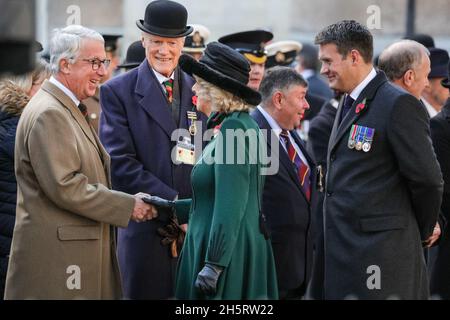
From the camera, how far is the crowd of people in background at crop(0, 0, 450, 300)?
196 inches

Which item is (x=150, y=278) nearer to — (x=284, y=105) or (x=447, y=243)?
(x=284, y=105)

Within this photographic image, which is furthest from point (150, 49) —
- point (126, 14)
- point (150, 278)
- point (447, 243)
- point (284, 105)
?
point (126, 14)

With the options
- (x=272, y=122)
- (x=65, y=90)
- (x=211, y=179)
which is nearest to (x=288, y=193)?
(x=272, y=122)

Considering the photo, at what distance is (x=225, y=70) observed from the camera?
16.6 ft

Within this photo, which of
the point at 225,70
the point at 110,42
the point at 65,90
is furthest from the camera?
the point at 110,42

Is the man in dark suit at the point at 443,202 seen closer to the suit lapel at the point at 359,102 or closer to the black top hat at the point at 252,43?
the suit lapel at the point at 359,102

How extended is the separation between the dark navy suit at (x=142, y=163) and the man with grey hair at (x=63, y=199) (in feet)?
1.75

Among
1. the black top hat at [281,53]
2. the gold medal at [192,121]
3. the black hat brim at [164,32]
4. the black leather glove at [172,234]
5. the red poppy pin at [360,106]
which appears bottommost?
the black leather glove at [172,234]

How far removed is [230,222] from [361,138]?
988mm

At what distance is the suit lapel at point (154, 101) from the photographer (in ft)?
19.7

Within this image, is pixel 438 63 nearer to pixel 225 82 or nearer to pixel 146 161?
pixel 146 161

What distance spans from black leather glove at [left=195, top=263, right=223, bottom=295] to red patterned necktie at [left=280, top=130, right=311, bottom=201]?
65.0 inches

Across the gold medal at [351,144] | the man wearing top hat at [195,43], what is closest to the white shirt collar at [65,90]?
the gold medal at [351,144]

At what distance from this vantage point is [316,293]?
599 centimetres
